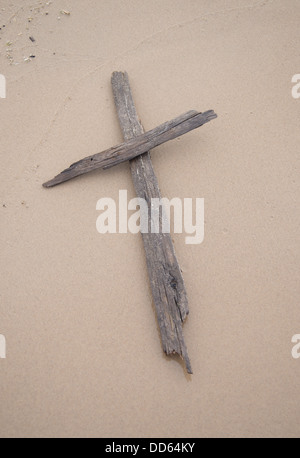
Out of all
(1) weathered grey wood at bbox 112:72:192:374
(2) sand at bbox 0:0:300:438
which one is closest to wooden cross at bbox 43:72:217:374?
(1) weathered grey wood at bbox 112:72:192:374

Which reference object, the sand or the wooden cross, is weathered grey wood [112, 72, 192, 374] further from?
the sand

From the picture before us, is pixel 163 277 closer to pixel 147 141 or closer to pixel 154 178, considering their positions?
pixel 154 178

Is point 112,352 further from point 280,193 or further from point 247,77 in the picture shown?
point 247,77

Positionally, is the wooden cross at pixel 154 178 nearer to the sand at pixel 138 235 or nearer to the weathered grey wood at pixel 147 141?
the weathered grey wood at pixel 147 141

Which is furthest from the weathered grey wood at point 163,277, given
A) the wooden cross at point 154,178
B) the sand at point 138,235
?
the sand at point 138,235

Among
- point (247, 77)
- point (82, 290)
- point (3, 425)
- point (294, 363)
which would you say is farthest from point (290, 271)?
point (3, 425)
